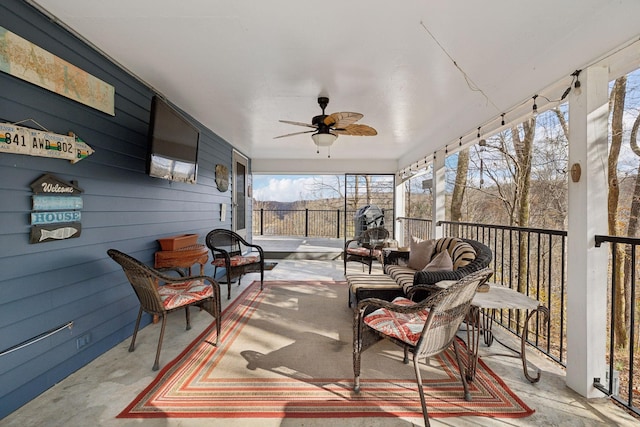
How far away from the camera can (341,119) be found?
2.86 metres

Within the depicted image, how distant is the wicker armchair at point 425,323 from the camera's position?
1.55 metres

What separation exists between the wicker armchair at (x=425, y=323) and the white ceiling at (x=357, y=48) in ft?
5.39

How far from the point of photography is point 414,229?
640 centimetres

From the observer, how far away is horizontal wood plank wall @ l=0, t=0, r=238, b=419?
1.67 meters

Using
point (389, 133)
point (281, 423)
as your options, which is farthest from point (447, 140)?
point (281, 423)

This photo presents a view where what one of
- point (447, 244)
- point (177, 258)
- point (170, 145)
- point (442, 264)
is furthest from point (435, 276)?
point (170, 145)

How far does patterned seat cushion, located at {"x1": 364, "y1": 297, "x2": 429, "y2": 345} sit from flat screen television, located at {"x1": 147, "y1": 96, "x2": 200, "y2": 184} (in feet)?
7.57

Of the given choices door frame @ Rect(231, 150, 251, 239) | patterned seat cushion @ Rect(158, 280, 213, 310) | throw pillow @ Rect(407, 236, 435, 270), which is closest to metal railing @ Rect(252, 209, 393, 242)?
door frame @ Rect(231, 150, 251, 239)

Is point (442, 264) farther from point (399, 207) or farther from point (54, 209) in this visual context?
point (399, 207)

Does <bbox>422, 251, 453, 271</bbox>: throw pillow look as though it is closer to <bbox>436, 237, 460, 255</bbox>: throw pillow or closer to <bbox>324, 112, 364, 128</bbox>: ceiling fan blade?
<bbox>436, 237, 460, 255</bbox>: throw pillow

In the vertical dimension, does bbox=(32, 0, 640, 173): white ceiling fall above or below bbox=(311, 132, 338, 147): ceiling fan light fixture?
above

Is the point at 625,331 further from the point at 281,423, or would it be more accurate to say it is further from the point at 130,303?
the point at 130,303

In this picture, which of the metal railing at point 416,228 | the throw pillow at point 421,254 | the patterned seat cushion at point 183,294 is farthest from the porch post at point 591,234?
the metal railing at point 416,228

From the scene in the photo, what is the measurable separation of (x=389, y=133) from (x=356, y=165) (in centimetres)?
250
